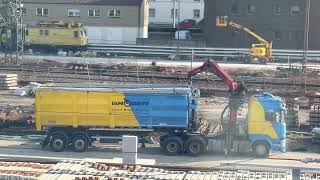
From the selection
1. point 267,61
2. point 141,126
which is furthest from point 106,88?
point 267,61

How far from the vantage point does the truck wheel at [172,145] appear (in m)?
21.7

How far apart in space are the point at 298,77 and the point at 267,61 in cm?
911

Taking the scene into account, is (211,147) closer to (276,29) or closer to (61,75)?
(61,75)

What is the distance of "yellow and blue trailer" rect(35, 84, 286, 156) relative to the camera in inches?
850

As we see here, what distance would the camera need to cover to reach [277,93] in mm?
33406

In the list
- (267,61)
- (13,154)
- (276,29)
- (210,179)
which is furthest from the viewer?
(276,29)

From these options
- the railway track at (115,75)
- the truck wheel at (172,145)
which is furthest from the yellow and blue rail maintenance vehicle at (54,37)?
the truck wheel at (172,145)

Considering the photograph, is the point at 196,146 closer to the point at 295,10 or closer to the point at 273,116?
the point at 273,116

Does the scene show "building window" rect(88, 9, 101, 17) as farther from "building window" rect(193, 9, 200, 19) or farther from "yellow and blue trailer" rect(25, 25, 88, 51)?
"building window" rect(193, 9, 200, 19)

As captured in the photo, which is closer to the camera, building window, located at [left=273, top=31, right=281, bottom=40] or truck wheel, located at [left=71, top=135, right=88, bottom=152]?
truck wheel, located at [left=71, top=135, right=88, bottom=152]

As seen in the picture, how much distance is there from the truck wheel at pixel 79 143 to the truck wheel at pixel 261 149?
546cm

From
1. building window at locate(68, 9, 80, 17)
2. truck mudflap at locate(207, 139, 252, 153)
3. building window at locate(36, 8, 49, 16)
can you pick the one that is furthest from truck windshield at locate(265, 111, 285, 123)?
building window at locate(36, 8, 49, 16)

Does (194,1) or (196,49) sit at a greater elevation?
(194,1)

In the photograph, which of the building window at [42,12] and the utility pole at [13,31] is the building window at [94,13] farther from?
the utility pole at [13,31]
